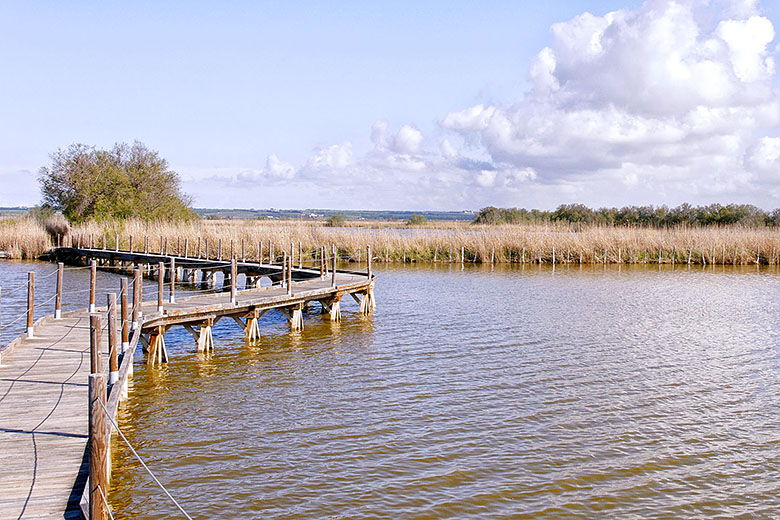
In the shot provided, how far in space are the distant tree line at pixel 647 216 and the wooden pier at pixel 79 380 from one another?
104ft

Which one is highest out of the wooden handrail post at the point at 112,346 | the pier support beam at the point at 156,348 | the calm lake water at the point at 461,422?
the wooden handrail post at the point at 112,346

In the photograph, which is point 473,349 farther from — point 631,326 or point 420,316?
point 631,326

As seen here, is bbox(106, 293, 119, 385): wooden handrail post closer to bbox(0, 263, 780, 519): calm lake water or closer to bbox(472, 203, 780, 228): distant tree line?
bbox(0, 263, 780, 519): calm lake water

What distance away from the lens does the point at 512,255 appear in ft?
116

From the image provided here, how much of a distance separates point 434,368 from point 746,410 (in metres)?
4.85

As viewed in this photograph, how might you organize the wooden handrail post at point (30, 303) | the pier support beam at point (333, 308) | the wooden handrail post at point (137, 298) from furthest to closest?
the pier support beam at point (333, 308), the wooden handrail post at point (137, 298), the wooden handrail post at point (30, 303)

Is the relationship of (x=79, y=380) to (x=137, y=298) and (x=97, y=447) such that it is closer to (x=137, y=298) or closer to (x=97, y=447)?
(x=137, y=298)

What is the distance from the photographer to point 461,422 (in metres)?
8.66

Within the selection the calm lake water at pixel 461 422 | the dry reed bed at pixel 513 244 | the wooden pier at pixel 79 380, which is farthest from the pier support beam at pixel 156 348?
the dry reed bed at pixel 513 244

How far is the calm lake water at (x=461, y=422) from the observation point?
657 cm

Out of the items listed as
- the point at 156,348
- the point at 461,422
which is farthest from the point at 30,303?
the point at 461,422

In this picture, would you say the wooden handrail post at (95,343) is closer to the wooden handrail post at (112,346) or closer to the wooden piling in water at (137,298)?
the wooden handrail post at (112,346)

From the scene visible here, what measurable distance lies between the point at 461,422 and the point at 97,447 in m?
5.07

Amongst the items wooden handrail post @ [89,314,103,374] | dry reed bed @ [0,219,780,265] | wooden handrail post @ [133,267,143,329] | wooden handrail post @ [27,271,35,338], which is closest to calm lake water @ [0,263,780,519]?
wooden handrail post @ [133,267,143,329]
